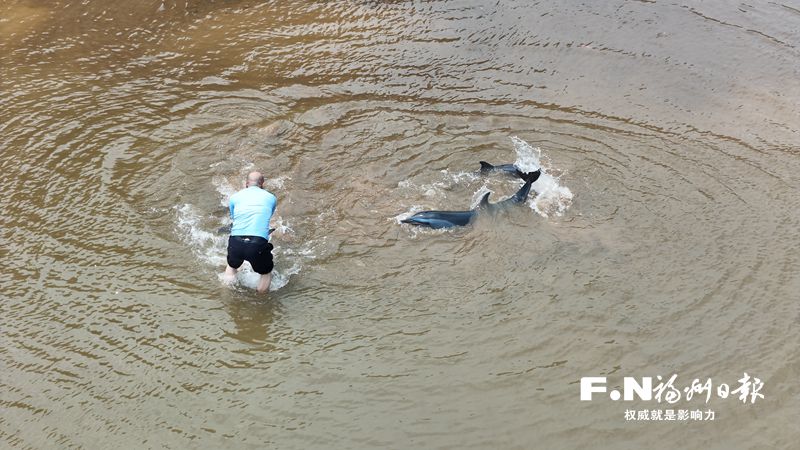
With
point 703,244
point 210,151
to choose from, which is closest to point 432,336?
point 703,244

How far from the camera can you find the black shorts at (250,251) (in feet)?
22.6

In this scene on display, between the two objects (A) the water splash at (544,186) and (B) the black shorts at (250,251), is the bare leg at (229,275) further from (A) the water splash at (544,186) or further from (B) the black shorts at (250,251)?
(A) the water splash at (544,186)

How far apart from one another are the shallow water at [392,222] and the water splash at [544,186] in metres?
0.11

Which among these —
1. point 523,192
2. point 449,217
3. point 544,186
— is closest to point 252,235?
point 449,217

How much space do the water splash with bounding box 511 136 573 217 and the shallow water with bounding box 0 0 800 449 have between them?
0.11m

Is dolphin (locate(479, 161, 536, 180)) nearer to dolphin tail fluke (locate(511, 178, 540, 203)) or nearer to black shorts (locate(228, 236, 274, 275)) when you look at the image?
dolphin tail fluke (locate(511, 178, 540, 203))

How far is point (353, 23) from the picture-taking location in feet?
39.5

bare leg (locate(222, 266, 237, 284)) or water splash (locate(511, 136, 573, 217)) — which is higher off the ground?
water splash (locate(511, 136, 573, 217))

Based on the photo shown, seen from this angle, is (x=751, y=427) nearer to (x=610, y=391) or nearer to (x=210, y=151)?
(x=610, y=391)

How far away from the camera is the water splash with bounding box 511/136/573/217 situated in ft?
28.0

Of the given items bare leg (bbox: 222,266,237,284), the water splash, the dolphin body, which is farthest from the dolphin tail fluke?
bare leg (bbox: 222,266,237,284)

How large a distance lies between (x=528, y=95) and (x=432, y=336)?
5431 millimetres

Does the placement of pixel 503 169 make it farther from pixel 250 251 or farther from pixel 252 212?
pixel 250 251

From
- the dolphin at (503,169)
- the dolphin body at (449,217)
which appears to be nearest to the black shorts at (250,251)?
the dolphin body at (449,217)
